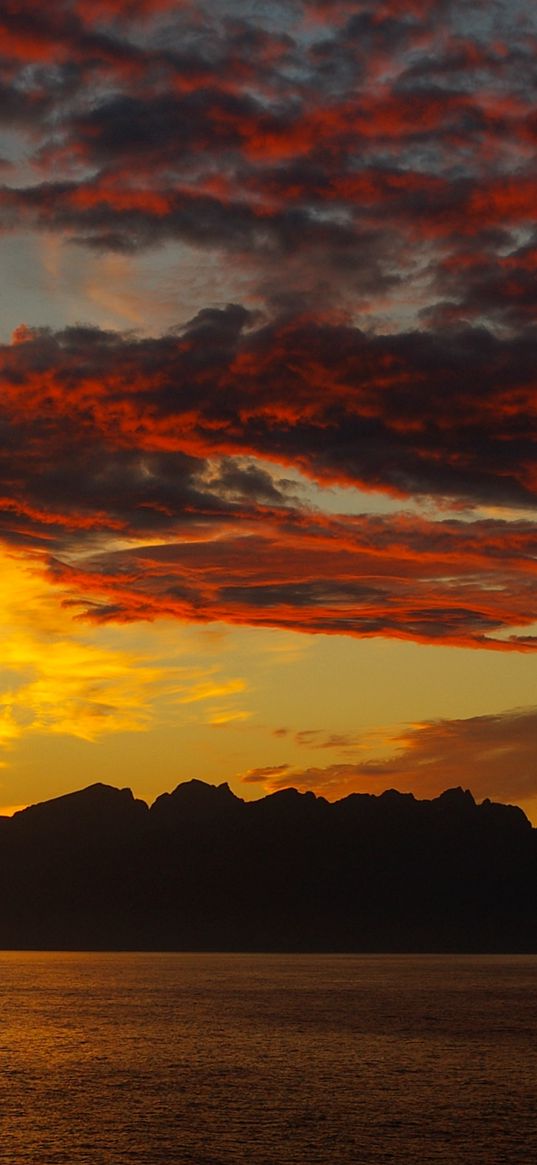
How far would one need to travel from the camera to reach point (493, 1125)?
97.7m

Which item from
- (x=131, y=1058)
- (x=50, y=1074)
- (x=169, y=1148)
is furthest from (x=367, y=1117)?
(x=131, y=1058)

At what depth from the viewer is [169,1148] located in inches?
3465

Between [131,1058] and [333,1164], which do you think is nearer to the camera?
[333,1164]

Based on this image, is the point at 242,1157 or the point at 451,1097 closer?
the point at 242,1157

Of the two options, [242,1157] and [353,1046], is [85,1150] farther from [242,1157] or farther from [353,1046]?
[353,1046]

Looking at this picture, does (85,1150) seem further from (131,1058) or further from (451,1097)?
(131,1058)

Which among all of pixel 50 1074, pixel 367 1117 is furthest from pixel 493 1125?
pixel 50 1074

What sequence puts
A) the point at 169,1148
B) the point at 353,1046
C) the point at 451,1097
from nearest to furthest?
the point at 169,1148, the point at 451,1097, the point at 353,1046

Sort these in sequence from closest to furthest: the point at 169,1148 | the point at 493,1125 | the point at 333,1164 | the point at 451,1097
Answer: the point at 333,1164
the point at 169,1148
the point at 493,1125
the point at 451,1097

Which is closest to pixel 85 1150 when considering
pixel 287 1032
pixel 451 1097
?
pixel 451 1097

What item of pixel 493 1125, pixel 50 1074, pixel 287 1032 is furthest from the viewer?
pixel 287 1032

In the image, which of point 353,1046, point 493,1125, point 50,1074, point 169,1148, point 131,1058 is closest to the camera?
point 169,1148

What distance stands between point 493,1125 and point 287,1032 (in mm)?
87370

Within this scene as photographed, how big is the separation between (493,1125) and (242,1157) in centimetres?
2188
